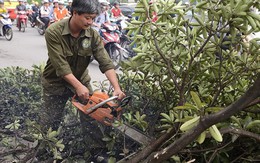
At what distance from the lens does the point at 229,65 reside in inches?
88.6

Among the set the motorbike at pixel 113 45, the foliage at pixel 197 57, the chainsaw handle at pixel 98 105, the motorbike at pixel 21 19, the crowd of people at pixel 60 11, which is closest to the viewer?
the foliage at pixel 197 57

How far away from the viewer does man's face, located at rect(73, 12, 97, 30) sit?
9.04ft

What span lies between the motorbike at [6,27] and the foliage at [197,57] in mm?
11965

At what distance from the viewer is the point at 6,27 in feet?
44.7

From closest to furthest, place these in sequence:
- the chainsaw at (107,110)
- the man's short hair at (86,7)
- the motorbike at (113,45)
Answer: the chainsaw at (107,110) < the man's short hair at (86,7) < the motorbike at (113,45)

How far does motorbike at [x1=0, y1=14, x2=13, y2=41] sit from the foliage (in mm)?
11965

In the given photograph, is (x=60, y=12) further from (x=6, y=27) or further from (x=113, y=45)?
(x=113, y=45)

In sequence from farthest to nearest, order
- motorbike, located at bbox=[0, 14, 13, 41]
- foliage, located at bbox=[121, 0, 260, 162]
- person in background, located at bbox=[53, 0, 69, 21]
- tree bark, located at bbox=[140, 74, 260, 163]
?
person in background, located at bbox=[53, 0, 69, 21], motorbike, located at bbox=[0, 14, 13, 41], foliage, located at bbox=[121, 0, 260, 162], tree bark, located at bbox=[140, 74, 260, 163]

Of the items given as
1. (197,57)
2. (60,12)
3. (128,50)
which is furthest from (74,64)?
(60,12)

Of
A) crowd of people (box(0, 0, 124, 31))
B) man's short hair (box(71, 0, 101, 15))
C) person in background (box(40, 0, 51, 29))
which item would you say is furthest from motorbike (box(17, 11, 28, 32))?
man's short hair (box(71, 0, 101, 15))

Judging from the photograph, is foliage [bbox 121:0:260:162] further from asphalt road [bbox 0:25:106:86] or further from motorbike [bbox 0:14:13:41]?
motorbike [bbox 0:14:13:41]

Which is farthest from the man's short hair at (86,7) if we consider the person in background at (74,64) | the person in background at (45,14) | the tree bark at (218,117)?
the person in background at (45,14)

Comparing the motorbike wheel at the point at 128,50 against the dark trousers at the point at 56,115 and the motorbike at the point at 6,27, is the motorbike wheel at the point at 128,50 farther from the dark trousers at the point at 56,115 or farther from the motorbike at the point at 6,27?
the motorbike at the point at 6,27

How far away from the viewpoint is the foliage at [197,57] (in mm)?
1950
